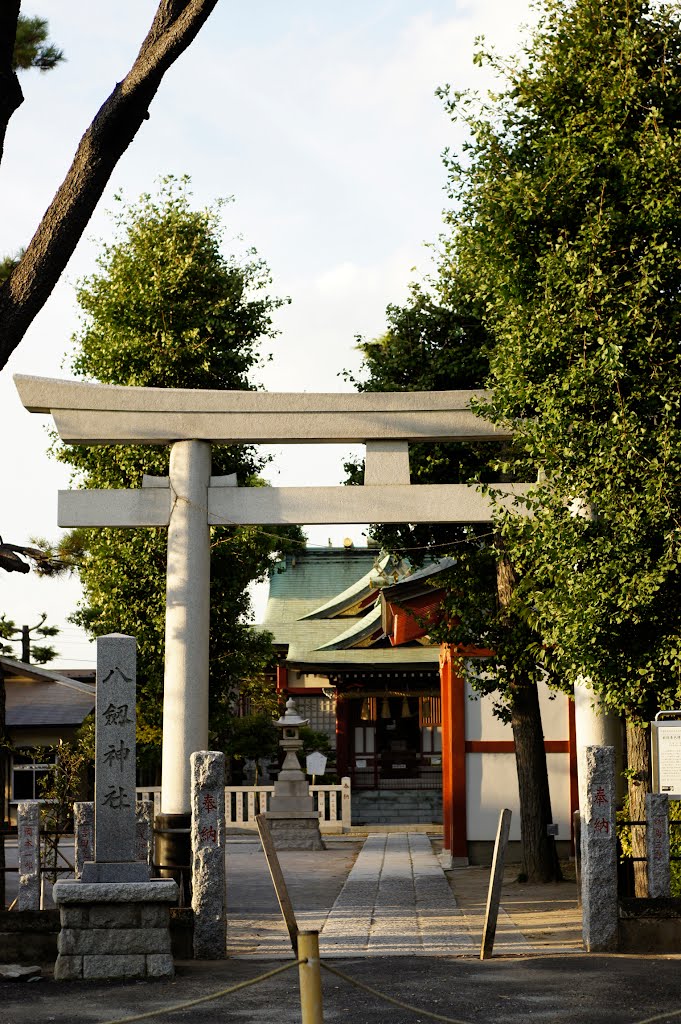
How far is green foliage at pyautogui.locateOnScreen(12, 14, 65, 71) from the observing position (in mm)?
11906

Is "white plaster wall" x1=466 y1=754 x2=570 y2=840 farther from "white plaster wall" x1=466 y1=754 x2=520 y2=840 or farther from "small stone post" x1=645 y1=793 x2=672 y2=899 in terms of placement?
"small stone post" x1=645 y1=793 x2=672 y2=899

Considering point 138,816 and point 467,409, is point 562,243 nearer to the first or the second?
point 467,409

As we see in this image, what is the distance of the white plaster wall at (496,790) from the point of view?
63.9 ft

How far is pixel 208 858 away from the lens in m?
10.3

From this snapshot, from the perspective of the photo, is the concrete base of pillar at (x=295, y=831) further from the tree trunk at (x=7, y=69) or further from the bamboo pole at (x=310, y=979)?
the bamboo pole at (x=310, y=979)

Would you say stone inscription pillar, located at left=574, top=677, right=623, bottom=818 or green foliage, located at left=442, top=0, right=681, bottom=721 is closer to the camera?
green foliage, located at left=442, top=0, right=681, bottom=721

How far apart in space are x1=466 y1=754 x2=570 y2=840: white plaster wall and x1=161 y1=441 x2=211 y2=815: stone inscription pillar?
777 cm

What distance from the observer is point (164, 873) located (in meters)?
12.1

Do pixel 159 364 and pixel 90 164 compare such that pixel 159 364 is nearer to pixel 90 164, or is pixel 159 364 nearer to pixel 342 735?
pixel 90 164

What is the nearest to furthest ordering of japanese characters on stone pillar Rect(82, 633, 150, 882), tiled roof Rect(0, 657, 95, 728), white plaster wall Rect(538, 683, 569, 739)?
1. japanese characters on stone pillar Rect(82, 633, 150, 882)
2. white plaster wall Rect(538, 683, 569, 739)
3. tiled roof Rect(0, 657, 95, 728)

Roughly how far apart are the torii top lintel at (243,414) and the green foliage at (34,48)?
124 inches

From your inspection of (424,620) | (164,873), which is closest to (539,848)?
(424,620)

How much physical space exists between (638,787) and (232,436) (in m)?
5.43

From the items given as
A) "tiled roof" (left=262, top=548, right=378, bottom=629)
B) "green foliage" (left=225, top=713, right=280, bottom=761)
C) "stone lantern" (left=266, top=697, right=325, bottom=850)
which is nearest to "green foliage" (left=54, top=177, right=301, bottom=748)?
"stone lantern" (left=266, top=697, right=325, bottom=850)
